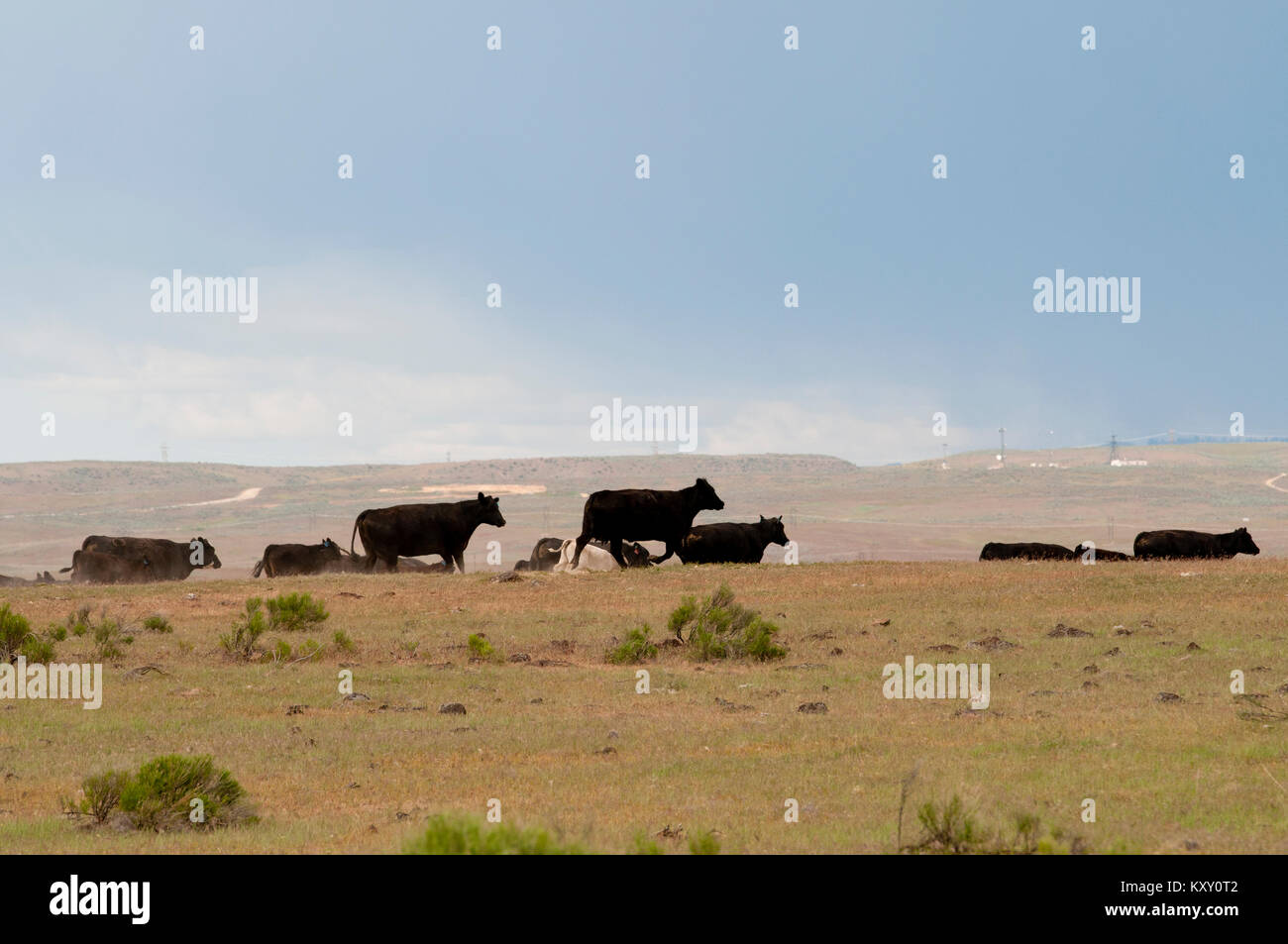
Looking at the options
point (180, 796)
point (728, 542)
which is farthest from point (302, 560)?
point (180, 796)

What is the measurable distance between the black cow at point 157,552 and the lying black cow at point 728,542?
1470cm

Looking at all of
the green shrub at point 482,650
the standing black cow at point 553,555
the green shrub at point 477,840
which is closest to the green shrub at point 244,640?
the green shrub at point 482,650

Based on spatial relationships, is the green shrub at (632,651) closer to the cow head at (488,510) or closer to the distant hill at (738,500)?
the cow head at (488,510)

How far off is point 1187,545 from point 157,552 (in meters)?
30.8

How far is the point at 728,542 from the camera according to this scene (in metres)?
35.3

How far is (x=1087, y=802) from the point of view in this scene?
347 inches

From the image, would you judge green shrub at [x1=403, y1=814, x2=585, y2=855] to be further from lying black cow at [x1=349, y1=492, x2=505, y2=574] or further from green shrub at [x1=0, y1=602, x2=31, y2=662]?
lying black cow at [x1=349, y1=492, x2=505, y2=574]

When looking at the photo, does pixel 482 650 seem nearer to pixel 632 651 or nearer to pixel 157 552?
pixel 632 651

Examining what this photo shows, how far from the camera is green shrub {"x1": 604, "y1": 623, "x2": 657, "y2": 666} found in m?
18.6

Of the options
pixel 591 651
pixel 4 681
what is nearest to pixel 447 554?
pixel 591 651

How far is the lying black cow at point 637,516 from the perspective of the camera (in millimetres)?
32844

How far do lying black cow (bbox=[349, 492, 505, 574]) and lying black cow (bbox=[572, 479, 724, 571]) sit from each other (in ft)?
9.55
